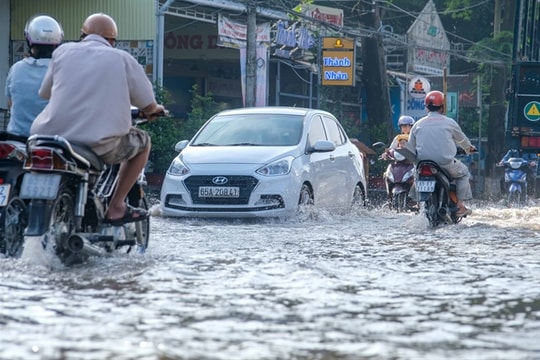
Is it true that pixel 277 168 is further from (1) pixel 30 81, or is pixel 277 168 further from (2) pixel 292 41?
(2) pixel 292 41

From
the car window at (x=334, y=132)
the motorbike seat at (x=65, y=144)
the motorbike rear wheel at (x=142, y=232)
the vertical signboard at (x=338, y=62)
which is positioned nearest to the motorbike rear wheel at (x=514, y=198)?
the car window at (x=334, y=132)

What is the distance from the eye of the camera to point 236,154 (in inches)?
587

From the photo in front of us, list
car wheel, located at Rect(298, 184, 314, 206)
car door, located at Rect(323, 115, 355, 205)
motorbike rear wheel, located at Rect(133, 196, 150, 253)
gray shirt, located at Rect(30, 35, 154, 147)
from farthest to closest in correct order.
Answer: car door, located at Rect(323, 115, 355, 205)
car wheel, located at Rect(298, 184, 314, 206)
motorbike rear wheel, located at Rect(133, 196, 150, 253)
gray shirt, located at Rect(30, 35, 154, 147)

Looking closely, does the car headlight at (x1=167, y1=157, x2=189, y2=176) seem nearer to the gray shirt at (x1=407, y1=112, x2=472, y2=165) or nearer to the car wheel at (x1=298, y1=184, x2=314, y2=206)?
the car wheel at (x1=298, y1=184, x2=314, y2=206)

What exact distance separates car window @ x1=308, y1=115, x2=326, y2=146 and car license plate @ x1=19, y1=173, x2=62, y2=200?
7.95 metres

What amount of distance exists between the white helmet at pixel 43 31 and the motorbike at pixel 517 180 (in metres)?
15.6

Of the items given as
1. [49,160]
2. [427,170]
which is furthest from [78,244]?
[427,170]

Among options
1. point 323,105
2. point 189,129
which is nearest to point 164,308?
point 189,129

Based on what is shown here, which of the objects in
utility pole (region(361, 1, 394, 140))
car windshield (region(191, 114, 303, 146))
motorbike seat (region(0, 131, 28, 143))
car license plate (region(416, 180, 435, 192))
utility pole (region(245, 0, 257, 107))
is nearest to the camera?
motorbike seat (region(0, 131, 28, 143))

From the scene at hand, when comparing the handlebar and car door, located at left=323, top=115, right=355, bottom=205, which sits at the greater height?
the handlebar

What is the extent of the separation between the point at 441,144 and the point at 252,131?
274cm

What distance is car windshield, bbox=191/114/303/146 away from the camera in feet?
51.5

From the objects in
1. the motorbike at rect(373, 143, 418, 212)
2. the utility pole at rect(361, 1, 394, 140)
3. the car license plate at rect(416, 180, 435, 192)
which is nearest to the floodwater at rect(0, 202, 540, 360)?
the car license plate at rect(416, 180, 435, 192)

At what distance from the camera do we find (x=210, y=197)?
47.5 ft
